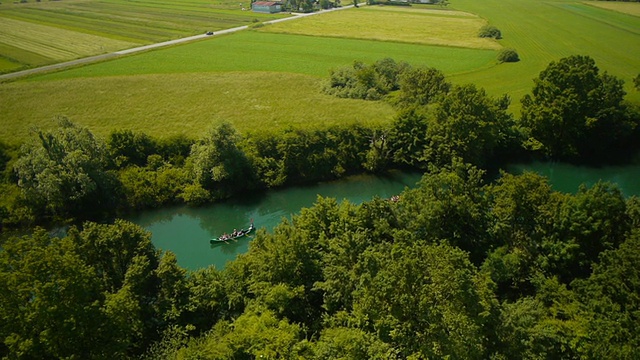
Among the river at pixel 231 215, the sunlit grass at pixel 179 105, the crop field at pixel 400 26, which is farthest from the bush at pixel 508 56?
the river at pixel 231 215

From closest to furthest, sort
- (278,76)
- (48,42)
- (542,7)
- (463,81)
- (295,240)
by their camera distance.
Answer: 1. (295,240)
2. (463,81)
3. (278,76)
4. (48,42)
5. (542,7)

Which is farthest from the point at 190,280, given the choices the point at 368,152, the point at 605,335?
the point at 368,152

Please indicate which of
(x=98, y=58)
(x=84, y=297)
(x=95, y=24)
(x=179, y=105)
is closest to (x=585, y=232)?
(x=84, y=297)

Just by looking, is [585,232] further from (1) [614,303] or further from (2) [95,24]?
(2) [95,24]

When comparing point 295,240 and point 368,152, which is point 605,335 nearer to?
point 295,240

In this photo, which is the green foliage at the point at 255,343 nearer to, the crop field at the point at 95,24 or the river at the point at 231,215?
the river at the point at 231,215

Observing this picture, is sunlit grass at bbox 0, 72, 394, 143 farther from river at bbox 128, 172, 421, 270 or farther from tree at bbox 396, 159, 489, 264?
tree at bbox 396, 159, 489, 264
